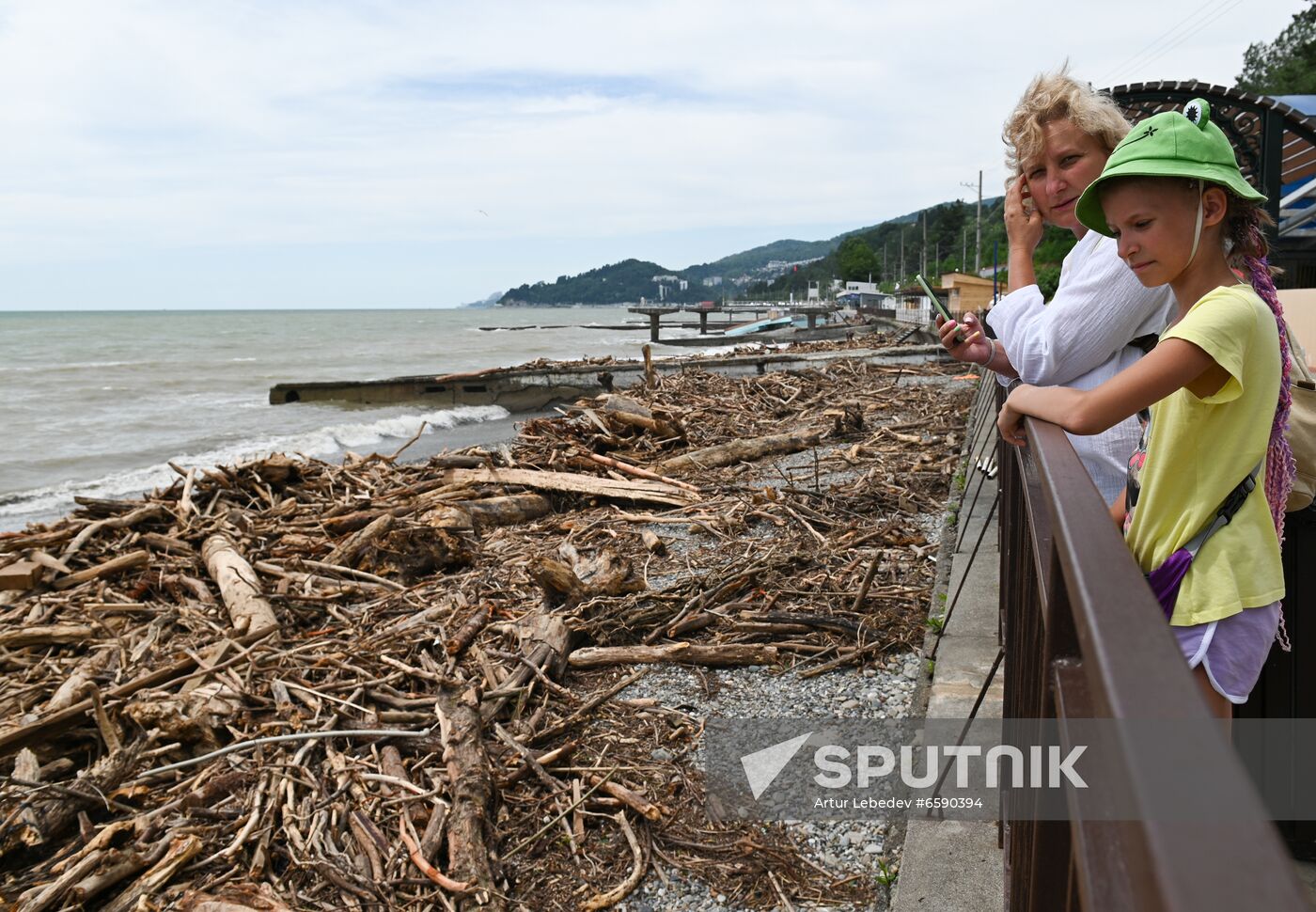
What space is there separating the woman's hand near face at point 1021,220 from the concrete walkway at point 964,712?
1849 millimetres

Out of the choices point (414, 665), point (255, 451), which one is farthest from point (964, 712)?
point (255, 451)

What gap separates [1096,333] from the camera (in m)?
2.45

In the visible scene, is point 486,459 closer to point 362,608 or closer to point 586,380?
point 362,608

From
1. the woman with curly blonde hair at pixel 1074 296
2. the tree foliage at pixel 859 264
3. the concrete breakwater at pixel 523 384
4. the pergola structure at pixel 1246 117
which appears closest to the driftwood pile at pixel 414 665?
the woman with curly blonde hair at pixel 1074 296

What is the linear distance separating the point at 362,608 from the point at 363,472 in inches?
172

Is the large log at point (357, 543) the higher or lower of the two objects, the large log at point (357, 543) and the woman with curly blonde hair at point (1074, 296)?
the lower

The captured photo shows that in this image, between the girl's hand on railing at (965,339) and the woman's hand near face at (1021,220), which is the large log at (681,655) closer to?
the girl's hand on railing at (965,339)

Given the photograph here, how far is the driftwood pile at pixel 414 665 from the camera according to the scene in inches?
136

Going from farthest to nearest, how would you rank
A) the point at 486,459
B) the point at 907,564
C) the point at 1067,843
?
1. the point at 486,459
2. the point at 907,564
3. the point at 1067,843

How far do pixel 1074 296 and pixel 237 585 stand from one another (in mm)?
5902

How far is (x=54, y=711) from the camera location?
4578mm

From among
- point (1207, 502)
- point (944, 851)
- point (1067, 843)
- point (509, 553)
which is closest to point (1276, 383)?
point (1207, 502)
